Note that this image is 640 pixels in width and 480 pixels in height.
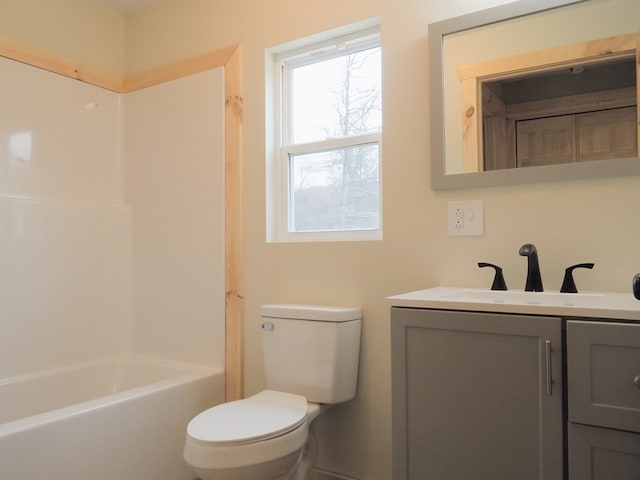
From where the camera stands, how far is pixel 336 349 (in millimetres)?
1916

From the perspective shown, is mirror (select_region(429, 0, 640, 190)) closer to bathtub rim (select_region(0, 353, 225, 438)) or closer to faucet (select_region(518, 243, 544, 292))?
faucet (select_region(518, 243, 544, 292))

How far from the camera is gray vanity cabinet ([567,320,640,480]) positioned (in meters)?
1.12

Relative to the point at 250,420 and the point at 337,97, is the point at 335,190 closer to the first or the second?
the point at 337,97

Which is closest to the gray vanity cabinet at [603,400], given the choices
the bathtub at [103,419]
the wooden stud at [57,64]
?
the bathtub at [103,419]

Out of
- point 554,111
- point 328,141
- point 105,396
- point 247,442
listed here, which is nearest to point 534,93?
point 554,111

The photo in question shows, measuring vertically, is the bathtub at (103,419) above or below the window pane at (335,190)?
below

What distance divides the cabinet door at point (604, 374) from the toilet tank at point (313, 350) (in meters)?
0.91

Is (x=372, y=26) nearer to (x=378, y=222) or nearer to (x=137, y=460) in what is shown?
(x=378, y=222)

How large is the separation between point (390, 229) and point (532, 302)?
656mm

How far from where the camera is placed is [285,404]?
186 cm

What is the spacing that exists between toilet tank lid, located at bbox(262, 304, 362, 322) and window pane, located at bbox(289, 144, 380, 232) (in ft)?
1.32

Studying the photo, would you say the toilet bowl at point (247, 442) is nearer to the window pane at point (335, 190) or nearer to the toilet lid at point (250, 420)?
the toilet lid at point (250, 420)

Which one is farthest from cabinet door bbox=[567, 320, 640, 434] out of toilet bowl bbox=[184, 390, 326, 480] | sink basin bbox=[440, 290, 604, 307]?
toilet bowl bbox=[184, 390, 326, 480]

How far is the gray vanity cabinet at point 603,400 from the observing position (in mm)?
1118
